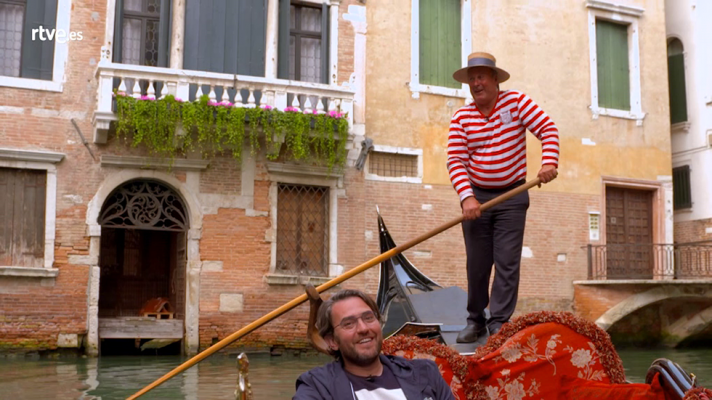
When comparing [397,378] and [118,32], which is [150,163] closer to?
[118,32]

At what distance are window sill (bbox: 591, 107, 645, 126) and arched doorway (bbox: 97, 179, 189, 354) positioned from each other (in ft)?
19.1

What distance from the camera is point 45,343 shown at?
915 centimetres

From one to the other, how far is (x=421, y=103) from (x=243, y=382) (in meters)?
9.14

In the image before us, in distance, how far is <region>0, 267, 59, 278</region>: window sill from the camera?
8.95 metres

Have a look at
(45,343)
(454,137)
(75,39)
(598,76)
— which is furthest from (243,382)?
(598,76)

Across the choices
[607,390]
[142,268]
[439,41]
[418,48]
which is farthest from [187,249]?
[607,390]

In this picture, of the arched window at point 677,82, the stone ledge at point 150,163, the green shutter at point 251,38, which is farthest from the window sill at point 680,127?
the stone ledge at point 150,163

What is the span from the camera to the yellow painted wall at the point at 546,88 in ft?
36.0

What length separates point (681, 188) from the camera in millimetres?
13000

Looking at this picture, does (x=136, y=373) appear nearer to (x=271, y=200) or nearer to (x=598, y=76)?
(x=271, y=200)

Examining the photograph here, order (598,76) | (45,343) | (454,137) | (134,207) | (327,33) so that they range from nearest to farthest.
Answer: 1. (454,137)
2. (45,343)
3. (134,207)
4. (327,33)
5. (598,76)

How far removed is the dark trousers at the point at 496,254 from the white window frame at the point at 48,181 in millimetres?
6655

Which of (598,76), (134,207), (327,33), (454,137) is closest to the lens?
(454,137)

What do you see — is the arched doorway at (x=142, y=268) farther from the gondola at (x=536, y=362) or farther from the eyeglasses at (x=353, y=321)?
the eyeglasses at (x=353, y=321)
